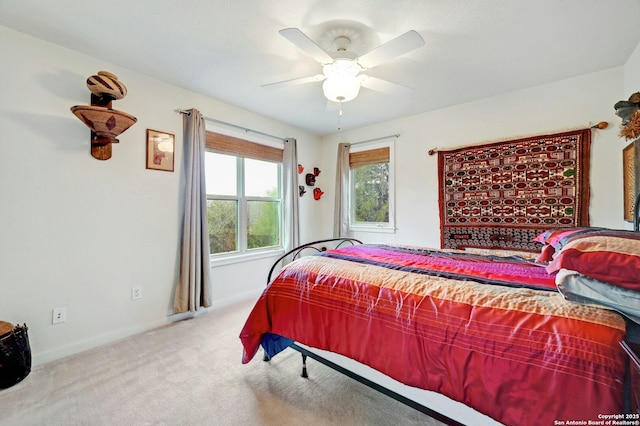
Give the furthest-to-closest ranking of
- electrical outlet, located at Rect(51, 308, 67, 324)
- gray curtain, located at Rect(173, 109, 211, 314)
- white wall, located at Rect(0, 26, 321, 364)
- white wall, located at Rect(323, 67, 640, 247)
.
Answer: gray curtain, located at Rect(173, 109, 211, 314) < white wall, located at Rect(323, 67, 640, 247) < electrical outlet, located at Rect(51, 308, 67, 324) < white wall, located at Rect(0, 26, 321, 364)

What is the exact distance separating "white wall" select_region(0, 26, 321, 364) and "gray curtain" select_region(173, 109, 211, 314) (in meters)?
0.11

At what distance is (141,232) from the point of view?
2586 mm

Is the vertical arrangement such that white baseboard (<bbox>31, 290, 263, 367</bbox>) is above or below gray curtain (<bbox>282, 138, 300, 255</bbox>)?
below

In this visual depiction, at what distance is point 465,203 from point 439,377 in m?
2.55

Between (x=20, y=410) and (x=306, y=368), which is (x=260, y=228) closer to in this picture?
(x=306, y=368)

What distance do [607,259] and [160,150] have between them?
3.28 metres

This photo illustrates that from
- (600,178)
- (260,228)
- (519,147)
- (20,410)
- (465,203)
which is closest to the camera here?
(20,410)

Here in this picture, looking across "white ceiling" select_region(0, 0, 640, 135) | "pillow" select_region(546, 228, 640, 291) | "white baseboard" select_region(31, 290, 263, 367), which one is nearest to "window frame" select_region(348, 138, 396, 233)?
"white ceiling" select_region(0, 0, 640, 135)

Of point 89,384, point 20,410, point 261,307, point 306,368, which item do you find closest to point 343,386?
point 306,368

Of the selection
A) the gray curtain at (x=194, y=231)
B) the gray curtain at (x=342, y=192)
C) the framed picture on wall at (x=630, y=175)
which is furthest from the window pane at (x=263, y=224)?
the framed picture on wall at (x=630, y=175)

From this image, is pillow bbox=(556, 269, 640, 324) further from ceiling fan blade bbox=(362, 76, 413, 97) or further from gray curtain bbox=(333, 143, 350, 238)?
gray curtain bbox=(333, 143, 350, 238)

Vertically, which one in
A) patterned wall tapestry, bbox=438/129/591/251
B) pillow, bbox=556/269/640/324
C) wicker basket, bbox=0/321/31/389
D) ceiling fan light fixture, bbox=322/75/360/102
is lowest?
wicker basket, bbox=0/321/31/389

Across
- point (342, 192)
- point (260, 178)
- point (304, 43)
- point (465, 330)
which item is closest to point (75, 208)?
point (260, 178)

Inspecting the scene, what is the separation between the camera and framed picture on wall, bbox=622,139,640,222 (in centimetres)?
204
